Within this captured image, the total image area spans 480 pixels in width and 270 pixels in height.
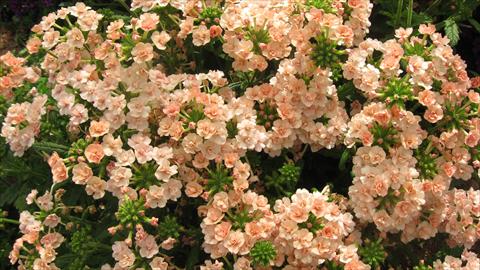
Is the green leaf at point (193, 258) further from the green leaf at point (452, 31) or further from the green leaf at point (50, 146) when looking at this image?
the green leaf at point (452, 31)

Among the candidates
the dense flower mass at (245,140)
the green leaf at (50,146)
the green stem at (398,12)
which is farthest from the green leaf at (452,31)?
the green leaf at (50,146)

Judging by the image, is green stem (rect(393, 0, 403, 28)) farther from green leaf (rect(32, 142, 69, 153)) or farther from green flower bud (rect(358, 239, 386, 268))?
green leaf (rect(32, 142, 69, 153))

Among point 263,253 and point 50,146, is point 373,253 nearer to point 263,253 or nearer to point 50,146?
point 263,253

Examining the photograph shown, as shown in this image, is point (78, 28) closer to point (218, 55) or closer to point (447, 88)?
point (218, 55)

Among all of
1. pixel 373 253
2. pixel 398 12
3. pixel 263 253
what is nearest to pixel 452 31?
pixel 398 12

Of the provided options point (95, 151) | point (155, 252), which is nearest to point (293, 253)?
point (155, 252)

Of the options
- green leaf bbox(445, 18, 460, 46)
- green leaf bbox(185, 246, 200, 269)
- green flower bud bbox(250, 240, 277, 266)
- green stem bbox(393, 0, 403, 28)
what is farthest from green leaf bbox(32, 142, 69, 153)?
green leaf bbox(445, 18, 460, 46)
